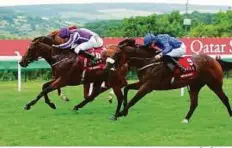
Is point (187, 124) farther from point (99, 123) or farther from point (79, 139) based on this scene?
point (79, 139)

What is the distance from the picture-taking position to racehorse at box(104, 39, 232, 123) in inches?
388

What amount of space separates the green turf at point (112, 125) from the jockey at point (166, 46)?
103 cm

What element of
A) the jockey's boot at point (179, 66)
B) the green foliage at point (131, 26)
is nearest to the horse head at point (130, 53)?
the jockey's boot at point (179, 66)

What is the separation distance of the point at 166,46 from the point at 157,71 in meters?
0.45

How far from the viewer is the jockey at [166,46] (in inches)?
385

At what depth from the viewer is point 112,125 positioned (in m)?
9.50

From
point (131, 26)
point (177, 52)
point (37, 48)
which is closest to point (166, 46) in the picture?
point (177, 52)

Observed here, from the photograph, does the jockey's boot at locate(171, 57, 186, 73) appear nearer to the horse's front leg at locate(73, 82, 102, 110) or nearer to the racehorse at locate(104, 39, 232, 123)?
the racehorse at locate(104, 39, 232, 123)

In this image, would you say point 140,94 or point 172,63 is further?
point 172,63

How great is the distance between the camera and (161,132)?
346 inches

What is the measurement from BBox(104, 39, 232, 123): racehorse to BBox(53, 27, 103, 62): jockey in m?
1.38

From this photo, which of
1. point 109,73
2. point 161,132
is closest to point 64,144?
point 161,132

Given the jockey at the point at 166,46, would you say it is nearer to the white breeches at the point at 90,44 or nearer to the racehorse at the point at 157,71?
the racehorse at the point at 157,71

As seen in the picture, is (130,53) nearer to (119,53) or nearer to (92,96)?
(119,53)
